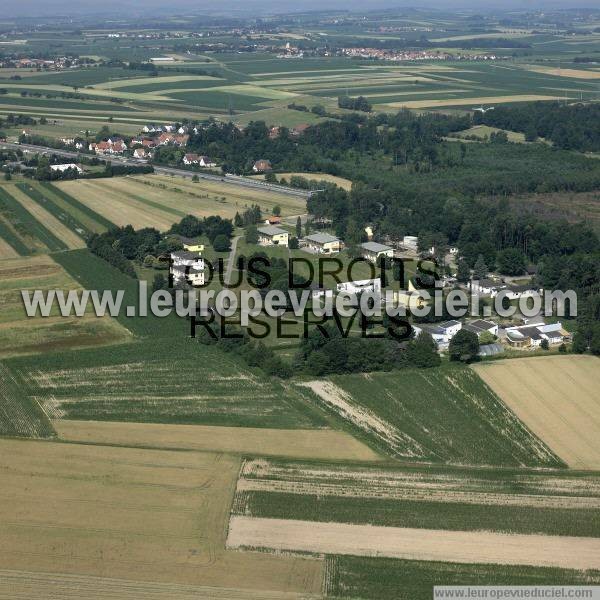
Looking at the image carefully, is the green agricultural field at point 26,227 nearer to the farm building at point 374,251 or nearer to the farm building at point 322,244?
the farm building at point 322,244

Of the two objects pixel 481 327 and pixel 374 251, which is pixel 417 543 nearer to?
pixel 481 327

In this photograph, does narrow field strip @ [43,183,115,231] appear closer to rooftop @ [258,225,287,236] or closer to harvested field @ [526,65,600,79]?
rooftop @ [258,225,287,236]

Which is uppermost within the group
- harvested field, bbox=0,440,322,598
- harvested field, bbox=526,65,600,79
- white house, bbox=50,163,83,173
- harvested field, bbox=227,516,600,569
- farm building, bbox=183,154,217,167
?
harvested field, bbox=0,440,322,598

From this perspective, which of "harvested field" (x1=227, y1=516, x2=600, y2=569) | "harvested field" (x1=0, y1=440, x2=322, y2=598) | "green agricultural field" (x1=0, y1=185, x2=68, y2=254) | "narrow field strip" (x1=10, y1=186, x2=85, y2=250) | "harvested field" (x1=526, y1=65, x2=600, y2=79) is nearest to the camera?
"harvested field" (x1=0, y1=440, x2=322, y2=598)

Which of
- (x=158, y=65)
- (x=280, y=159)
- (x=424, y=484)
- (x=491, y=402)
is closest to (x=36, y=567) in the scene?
(x=424, y=484)

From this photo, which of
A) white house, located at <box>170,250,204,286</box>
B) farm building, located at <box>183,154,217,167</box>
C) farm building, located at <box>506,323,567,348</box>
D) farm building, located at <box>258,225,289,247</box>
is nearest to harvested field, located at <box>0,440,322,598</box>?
farm building, located at <box>506,323,567,348</box>

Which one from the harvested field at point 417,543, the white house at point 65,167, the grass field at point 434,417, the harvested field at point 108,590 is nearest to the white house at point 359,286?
the grass field at point 434,417

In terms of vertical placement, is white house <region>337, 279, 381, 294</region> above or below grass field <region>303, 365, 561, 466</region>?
below

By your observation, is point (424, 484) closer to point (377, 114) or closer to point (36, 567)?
point (36, 567)
